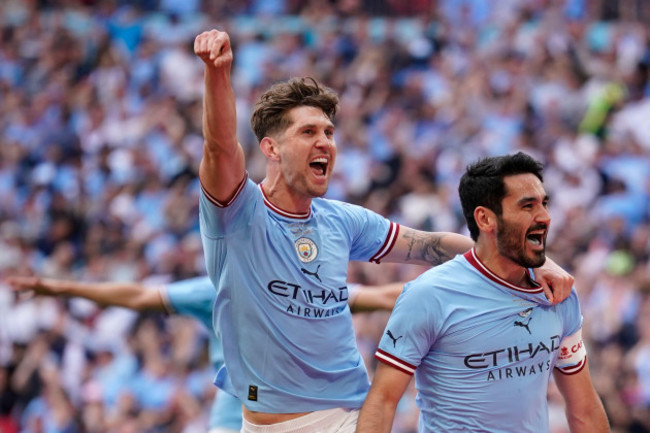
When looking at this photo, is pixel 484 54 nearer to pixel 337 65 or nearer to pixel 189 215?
pixel 337 65

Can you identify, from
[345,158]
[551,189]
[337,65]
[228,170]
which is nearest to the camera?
[228,170]

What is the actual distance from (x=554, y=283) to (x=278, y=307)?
→ 121 centimetres

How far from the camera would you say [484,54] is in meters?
13.1

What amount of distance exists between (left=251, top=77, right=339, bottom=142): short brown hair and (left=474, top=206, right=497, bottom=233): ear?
2.84 ft

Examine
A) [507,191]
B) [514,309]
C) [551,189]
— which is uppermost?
[507,191]

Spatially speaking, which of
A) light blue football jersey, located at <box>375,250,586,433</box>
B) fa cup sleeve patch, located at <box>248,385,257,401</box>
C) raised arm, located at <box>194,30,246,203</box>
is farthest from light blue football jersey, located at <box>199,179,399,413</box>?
light blue football jersey, located at <box>375,250,586,433</box>

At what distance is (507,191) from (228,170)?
1.20m

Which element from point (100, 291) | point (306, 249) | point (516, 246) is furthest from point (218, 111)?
point (100, 291)

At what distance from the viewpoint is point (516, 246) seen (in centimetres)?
418

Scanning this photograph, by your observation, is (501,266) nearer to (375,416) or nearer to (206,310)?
(375,416)

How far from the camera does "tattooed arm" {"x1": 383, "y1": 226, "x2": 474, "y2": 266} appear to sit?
196 inches

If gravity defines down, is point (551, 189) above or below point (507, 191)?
below

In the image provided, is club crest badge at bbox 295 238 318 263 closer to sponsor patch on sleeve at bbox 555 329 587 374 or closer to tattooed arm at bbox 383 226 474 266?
tattooed arm at bbox 383 226 474 266

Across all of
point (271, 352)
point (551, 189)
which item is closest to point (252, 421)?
point (271, 352)
